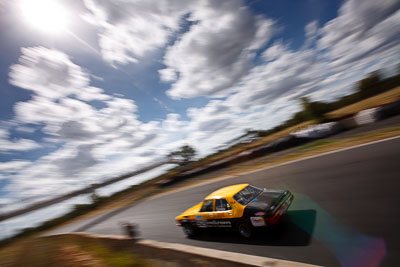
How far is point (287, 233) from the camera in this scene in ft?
15.0

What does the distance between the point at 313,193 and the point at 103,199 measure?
28.2 metres

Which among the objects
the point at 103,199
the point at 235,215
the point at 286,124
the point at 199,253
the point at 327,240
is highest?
the point at 286,124

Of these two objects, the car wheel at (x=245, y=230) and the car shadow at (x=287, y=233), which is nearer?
the car shadow at (x=287, y=233)

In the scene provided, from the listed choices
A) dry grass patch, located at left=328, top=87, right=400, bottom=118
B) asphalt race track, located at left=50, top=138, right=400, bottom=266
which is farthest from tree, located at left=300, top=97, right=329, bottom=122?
asphalt race track, located at left=50, top=138, right=400, bottom=266

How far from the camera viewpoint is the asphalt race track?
345 centimetres

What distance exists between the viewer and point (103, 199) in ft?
89.0

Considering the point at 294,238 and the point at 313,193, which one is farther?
the point at 313,193

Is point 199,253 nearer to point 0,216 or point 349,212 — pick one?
point 349,212

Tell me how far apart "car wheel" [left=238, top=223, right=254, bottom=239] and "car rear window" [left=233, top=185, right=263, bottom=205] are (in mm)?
536

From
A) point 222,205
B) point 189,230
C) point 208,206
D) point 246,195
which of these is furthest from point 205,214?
point 246,195

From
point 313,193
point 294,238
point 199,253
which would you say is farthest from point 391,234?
point 199,253

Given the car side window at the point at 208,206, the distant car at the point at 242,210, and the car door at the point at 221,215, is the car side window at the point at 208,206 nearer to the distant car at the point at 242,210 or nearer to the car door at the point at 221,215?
the distant car at the point at 242,210

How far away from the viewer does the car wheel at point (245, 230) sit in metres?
4.82

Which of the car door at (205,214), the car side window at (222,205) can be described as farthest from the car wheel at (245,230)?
the car door at (205,214)
